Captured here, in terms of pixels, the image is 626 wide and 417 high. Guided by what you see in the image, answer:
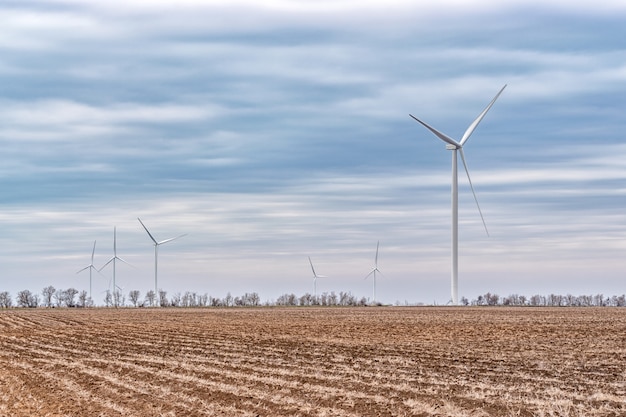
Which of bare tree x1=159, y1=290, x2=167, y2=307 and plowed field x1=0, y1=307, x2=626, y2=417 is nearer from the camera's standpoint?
plowed field x1=0, y1=307, x2=626, y2=417

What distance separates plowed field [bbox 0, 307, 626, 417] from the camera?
23.3m

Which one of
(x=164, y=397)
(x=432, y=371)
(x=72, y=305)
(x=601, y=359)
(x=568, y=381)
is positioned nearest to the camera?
(x=164, y=397)

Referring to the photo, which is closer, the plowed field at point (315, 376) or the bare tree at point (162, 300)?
the plowed field at point (315, 376)

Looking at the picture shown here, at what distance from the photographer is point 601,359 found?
1442 inches

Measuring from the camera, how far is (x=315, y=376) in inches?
1160

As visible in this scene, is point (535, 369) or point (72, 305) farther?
point (72, 305)

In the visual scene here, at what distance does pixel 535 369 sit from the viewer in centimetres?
3231

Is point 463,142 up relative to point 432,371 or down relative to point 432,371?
up

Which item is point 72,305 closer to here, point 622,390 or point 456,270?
point 456,270

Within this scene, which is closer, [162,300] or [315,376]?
[315,376]

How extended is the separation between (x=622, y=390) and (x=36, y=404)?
56.3ft

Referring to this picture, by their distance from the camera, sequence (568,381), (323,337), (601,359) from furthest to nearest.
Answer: (323,337) → (601,359) → (568,381)

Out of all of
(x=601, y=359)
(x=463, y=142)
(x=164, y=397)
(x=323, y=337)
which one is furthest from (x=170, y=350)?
(x=463, y=142)

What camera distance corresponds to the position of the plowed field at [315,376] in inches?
916
